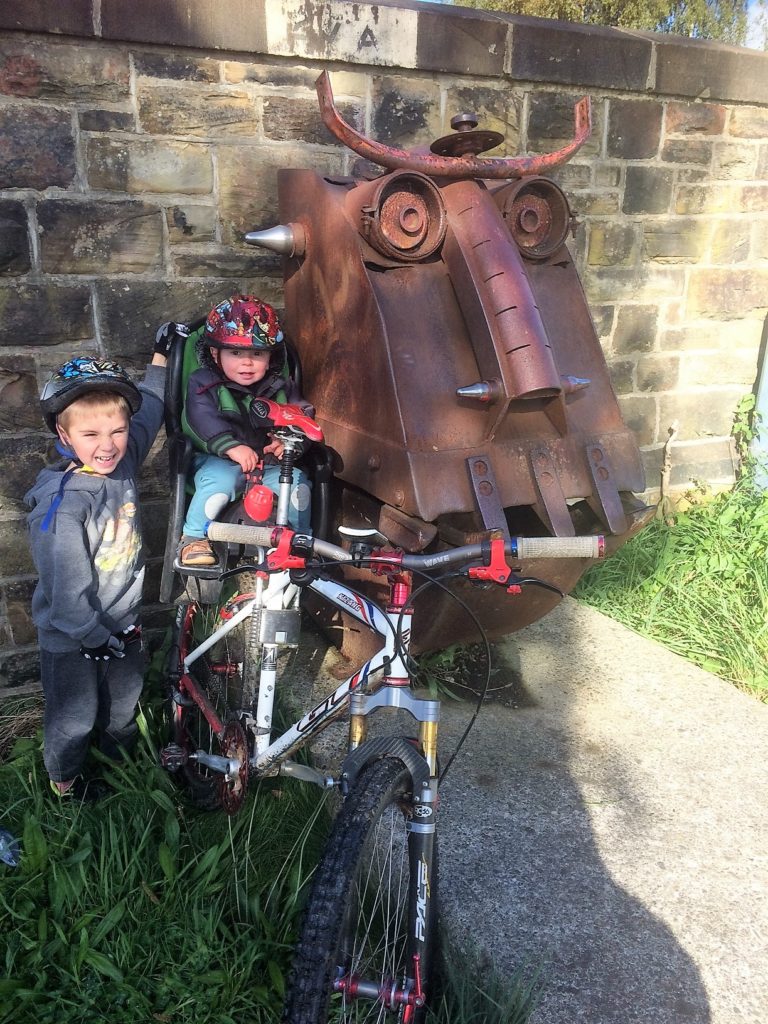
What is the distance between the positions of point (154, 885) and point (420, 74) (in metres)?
3.00

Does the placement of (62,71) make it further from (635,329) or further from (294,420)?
(635,329)

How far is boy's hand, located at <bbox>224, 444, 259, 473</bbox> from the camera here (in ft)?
8.32

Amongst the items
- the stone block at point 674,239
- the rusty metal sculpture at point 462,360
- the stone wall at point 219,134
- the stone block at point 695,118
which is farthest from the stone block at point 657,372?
the rusty metal sculpture at point 462,360

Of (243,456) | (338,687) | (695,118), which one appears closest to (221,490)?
(243,456)

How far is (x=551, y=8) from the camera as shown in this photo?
35.0 feet

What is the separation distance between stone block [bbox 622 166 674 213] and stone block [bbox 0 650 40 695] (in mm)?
3212

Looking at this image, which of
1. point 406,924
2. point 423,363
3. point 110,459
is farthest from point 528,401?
point 406,924

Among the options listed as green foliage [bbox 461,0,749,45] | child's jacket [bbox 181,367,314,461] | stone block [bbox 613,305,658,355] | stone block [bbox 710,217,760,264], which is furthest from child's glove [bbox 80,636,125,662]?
green foliage [bbox 461,0,749,45]

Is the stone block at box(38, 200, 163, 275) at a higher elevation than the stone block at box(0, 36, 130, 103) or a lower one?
lower

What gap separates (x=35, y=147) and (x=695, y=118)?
2945 mm

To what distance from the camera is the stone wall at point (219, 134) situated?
2.79 metres

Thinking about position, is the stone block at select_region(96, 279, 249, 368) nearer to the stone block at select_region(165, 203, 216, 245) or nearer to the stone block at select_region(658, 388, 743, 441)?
the stone block at select_region(165, 203, 216, 245)

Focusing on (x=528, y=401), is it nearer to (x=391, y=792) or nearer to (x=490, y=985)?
(x=391, y=792)

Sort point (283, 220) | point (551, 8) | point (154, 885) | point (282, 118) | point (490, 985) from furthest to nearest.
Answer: point (551, 8) < point (282, 118) < point (283, 220) < point (154, 885) < point (490, 985)
